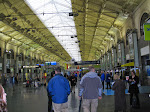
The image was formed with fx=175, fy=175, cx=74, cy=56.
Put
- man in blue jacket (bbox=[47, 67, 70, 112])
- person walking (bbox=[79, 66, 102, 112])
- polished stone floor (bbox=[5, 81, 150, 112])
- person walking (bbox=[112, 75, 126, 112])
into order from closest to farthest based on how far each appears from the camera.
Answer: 1. man in blue jacket (bbox=[47, 67, 70, 112])
2. person walking (bbox=[79, 66, 102, 112])
3. person walking (bbox=[112, 75, 126, 112])
4. polished stone floor (bbox=[5, 81, 150, 112])

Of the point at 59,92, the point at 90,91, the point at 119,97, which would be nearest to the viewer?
the point at 59,92

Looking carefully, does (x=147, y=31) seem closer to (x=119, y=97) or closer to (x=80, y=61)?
Answer: (x=119, y=97)

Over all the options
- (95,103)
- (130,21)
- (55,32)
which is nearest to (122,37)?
(130,21)

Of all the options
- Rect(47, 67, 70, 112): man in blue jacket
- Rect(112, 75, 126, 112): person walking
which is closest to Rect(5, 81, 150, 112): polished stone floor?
Rect(112, 75, 126, 112): person walking

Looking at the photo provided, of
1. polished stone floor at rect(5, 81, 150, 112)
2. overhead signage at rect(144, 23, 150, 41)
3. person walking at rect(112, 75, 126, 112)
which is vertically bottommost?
polished stone floor at rect(5, 81, 150, 112)

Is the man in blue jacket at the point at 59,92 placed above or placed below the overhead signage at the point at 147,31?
below

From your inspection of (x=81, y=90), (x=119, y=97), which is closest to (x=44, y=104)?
(x=119, y=97)

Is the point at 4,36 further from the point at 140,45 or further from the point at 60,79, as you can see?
the point at 60,79

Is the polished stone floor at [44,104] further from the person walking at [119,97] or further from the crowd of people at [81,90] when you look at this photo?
the crowd of people at [81,90]

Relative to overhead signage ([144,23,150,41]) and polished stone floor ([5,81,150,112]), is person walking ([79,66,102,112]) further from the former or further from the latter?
overhead signage ([144,23,150,41])

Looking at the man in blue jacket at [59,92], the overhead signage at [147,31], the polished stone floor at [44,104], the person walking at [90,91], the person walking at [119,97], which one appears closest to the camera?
the man in blue jacket at [59,92]

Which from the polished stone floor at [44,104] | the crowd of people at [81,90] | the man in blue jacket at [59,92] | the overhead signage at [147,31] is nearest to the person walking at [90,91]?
the crowd of people at [81,90]

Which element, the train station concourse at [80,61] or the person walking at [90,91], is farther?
the train station concourse at [80,61]

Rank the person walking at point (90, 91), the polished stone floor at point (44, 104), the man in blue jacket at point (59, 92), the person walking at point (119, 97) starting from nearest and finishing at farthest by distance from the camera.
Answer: the man in blue jacket at point (59, 92), the person walking at point (90, 91), the person walking at point (119, 97), the polished stone floor at point (44, 104)
